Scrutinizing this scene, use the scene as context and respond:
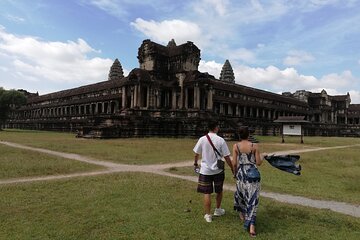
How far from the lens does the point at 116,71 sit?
84.6 meters

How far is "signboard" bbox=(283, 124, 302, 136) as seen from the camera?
1499 inches

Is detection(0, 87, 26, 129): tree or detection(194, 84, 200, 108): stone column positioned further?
detection(0, 87, 26, 129): tree

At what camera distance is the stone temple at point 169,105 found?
41.2 meters

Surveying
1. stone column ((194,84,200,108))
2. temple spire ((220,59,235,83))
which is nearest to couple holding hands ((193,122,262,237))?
stone column ((194,84,200,108))

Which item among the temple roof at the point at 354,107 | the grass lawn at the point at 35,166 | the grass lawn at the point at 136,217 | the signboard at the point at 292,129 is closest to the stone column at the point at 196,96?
the signboard at the point at 292,129

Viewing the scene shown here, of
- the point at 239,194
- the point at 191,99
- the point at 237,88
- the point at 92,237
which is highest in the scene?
the point at 237,88

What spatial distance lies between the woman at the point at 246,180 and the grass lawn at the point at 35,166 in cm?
887

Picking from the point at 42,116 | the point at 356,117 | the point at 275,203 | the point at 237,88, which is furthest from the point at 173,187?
the point at 356,117

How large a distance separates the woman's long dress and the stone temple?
99.7 feet

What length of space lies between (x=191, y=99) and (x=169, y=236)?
40.6 metres

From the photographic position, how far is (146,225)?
6828 mm

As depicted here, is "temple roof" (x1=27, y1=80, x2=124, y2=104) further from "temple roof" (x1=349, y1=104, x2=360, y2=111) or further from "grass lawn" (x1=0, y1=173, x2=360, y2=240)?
"temple roof" (x1=349, y1=104, x2=360, y2=111)

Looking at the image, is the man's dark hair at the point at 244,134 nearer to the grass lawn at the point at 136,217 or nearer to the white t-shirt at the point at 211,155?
the white t-shirt at the point at 211,155

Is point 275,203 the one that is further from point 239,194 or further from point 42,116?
point 42,116
